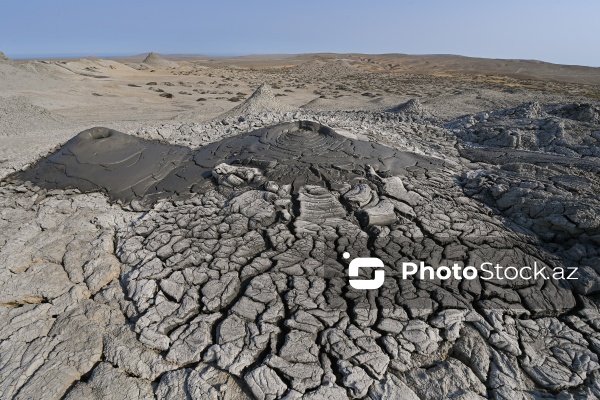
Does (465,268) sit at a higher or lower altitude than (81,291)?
higher

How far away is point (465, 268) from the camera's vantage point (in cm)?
265

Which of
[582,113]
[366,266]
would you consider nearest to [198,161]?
[366,266]

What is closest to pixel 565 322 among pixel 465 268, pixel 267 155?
pixel 465 268

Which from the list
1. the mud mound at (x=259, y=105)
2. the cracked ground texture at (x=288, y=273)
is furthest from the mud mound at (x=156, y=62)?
the cracked ground texture at (x=288, y=273)

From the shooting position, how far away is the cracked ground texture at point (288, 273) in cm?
203

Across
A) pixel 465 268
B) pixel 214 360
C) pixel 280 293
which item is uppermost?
pixel 465 268

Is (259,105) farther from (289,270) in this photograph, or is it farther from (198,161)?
(289,270)

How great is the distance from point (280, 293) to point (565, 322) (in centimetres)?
194

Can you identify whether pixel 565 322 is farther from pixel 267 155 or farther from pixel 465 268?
pixel 267 155

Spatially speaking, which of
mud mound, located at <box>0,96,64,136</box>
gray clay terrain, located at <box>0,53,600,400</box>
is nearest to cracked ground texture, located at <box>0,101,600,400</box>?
gray clay terrain, located at <box>0,53,600,400</box>

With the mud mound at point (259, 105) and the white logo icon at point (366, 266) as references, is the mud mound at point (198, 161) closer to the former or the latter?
the white logo icon at point (366, 266)

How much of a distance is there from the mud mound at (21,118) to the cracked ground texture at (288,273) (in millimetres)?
5244

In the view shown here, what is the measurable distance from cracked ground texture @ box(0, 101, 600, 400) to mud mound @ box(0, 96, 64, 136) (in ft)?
17.2

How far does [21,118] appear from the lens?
904 cm
